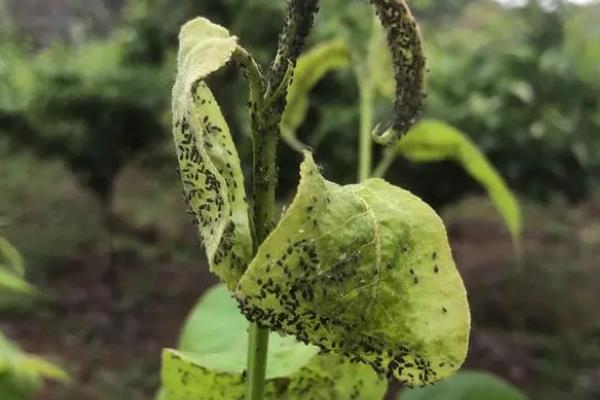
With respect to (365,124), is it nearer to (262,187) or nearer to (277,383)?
(277,383)

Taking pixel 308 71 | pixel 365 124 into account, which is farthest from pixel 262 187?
pixel 365 124

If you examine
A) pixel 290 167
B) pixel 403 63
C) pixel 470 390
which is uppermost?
pixel 290 167

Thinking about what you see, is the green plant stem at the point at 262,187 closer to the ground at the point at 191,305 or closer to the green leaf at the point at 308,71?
the green leaf at the point at 308,71

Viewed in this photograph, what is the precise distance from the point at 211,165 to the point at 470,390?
1213 mm

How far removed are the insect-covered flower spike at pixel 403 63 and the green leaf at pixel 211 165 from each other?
61 millimetres

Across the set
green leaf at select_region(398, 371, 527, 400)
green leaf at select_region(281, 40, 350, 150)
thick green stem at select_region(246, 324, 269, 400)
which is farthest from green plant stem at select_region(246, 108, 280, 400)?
green leaf at select_region(398, 371, 527, 400)

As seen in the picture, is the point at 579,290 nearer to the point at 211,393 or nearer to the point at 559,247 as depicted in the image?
the point at 559,247

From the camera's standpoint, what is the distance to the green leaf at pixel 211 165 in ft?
1.25

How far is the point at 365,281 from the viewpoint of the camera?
38 cm

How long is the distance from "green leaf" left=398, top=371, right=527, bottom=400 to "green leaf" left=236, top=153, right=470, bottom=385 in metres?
1.01

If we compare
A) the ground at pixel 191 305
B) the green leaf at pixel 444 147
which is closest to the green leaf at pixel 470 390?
the green leaf at pixel 444 147

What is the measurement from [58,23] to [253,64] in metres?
10.7

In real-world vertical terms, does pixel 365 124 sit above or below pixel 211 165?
above

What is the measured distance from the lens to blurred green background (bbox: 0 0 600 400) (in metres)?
4.20
